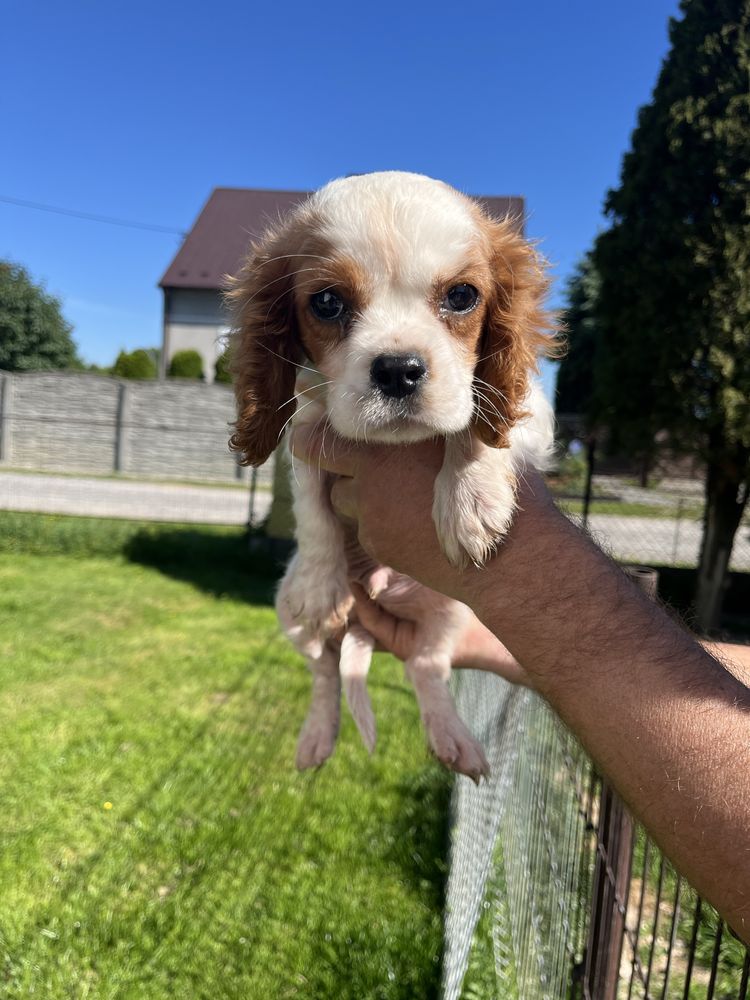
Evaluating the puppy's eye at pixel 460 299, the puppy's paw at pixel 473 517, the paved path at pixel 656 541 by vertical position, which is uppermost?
the puppy's eye at pixel 460 299

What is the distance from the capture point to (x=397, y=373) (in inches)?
66.0

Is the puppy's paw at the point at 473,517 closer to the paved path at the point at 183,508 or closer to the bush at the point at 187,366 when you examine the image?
the paved path at the point at 183,508

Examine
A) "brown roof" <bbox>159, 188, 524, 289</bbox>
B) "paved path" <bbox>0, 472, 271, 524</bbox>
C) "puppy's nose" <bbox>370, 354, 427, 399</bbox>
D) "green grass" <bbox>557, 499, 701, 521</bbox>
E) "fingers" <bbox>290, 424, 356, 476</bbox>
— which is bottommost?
"paved path" <bbox>0, 472, 271, 524</bbox>

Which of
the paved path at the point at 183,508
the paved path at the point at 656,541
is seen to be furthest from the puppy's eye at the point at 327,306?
the paved path at the point at 183,508

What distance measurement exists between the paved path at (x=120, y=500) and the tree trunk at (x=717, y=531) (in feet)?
25.1

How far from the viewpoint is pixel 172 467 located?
706 inches

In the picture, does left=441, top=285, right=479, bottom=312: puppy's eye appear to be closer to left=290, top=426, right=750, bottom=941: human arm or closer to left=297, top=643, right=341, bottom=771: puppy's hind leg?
left=290, top=426, right=750, bottom=941: human arm

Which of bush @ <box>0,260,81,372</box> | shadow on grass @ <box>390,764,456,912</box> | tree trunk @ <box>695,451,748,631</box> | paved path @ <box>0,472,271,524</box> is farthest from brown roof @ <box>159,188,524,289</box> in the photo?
shadow on grass @ <box>390,764,456,912</box>

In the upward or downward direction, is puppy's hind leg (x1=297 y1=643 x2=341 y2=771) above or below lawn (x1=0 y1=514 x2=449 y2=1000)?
above

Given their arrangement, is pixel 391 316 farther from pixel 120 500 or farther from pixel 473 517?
pixel 120 500

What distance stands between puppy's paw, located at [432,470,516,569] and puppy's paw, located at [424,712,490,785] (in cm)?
78

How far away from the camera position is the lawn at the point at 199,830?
3381mm

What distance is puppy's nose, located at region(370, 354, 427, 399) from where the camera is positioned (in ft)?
5.50

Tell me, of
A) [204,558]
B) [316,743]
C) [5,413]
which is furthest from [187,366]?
[316,743]
